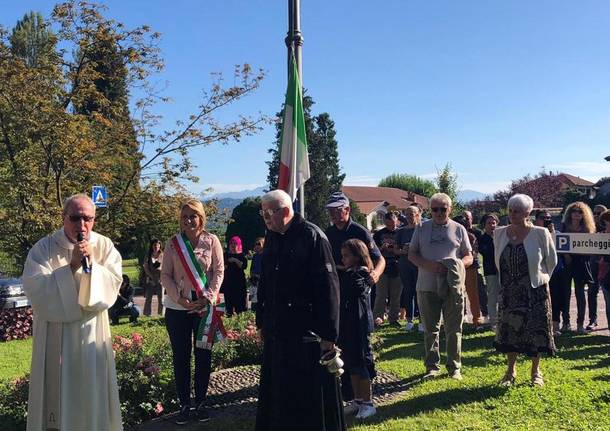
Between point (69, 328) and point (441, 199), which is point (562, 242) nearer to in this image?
point (441, 199)

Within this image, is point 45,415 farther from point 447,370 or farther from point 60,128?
point 60,128

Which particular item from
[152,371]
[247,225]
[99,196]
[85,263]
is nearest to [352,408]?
[152,371]

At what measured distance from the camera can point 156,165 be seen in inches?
447

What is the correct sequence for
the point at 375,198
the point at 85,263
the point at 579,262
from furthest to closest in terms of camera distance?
the point at 375,198 < the point at 579,262 < the point at 85,263

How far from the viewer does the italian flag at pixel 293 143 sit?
6723mm

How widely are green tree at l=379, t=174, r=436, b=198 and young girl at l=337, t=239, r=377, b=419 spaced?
8365cm

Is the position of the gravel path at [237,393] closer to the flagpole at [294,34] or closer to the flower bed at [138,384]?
the flower bed at [138,384]

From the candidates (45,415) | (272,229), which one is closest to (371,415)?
(272,229)

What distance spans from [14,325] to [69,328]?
884cm

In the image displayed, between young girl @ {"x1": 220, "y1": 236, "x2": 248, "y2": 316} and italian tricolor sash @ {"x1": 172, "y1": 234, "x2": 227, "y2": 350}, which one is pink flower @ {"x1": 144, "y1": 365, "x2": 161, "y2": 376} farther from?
young girl @ {"x1": 220, "y1": 236, "x2": 248, "y2": 316}

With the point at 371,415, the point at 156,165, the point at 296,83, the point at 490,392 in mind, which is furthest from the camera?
the point at 156,165

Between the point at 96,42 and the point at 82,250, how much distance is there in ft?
26.7

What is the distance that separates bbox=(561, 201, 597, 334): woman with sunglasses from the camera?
330 inches

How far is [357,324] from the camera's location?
17.5 feet
